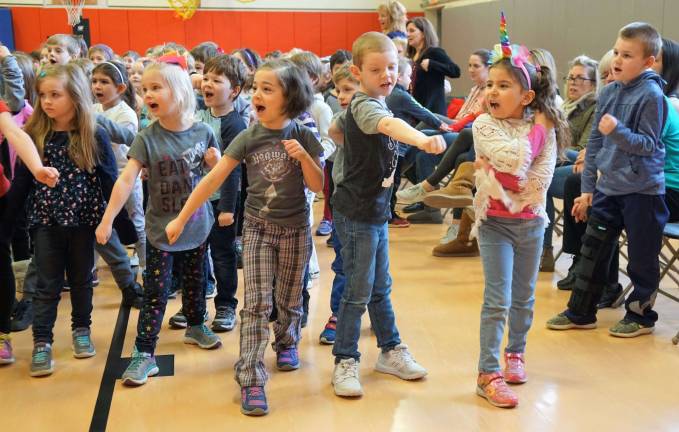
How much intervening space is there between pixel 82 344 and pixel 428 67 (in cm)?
411

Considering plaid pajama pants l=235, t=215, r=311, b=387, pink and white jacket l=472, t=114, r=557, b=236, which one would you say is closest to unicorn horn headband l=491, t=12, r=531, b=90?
pink and white jacket l=472, t=114, r=557, b=236

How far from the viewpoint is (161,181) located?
3.25 m

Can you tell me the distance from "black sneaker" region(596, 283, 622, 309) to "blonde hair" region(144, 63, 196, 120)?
251cm

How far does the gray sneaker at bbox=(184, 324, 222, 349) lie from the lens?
363 cm

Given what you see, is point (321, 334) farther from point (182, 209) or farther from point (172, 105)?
point (172, 105)

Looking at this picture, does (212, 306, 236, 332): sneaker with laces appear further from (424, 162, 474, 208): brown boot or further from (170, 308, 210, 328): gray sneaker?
(424, 162, 474, 208): brown boot

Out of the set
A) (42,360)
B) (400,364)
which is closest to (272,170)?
(400,364)

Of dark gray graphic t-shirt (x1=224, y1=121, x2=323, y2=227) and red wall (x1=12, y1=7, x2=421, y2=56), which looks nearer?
dark gray graphic t-shirt (x1=224, y1=121, x2=323, y2=227)

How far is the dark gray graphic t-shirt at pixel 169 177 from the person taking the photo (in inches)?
128

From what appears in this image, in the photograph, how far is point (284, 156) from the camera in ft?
9.97

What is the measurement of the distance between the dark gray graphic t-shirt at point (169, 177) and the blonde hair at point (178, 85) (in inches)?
4.1

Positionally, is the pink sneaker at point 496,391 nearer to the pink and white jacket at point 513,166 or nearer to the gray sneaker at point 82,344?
the pink and white jacket at point 513,166

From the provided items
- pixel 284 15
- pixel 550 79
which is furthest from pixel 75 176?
pixel 284 15

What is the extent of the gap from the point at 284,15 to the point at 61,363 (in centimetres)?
1148
